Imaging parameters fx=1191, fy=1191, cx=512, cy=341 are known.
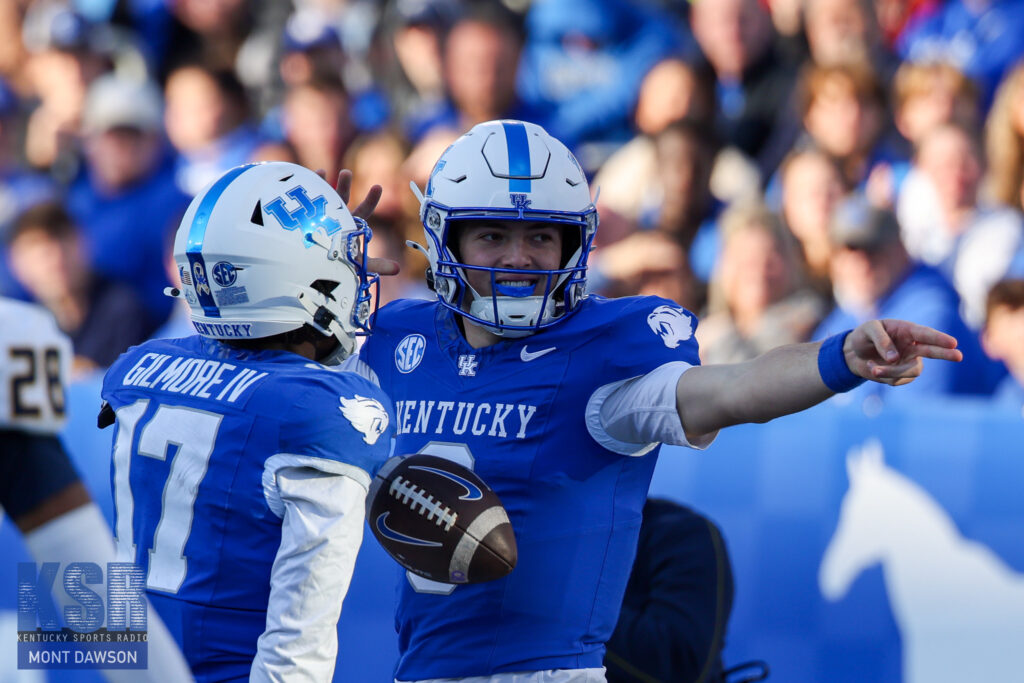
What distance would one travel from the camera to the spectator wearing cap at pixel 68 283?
6285 millimetres

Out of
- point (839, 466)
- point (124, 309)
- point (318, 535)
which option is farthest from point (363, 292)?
point (124, 309)

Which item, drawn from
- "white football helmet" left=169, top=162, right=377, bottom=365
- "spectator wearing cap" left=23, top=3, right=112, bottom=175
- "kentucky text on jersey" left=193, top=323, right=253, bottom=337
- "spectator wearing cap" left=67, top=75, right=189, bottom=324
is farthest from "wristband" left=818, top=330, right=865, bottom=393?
"spectator wearing cap" left=23, top=3, right=112, bottom=175

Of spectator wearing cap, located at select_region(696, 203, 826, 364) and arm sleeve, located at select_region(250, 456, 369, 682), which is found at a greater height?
spectator wearing cap, located at select_region(696, 203, 826, 364)

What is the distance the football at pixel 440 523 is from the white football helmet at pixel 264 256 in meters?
0.37

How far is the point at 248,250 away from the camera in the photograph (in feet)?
7.57

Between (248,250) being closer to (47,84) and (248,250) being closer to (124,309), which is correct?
(124,309)

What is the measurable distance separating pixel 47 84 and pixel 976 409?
6.10 meters

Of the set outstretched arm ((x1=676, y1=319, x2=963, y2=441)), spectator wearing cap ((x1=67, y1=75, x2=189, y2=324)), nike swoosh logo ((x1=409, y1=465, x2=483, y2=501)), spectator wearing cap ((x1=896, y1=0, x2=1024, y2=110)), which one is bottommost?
nike swoosh logo ((x1=409, y1=465, x2=483, y2=501))

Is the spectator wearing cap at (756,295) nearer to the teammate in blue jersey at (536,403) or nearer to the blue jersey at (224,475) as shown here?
the teammate in blue jersey at (536,403)

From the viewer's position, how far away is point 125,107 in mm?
6867

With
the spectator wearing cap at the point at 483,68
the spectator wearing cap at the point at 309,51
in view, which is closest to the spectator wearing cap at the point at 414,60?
the spectator wearing cap at the point at 483,68

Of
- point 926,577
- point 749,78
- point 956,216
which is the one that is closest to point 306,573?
point 926,577

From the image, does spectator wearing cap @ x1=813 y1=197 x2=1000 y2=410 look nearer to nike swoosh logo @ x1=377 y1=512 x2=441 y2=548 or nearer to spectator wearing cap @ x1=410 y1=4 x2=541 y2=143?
spectator wearing cap @ x1=410 y1=4 x2=541 y2=143

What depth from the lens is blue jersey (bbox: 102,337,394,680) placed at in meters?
2.11
